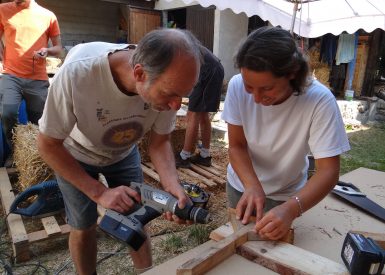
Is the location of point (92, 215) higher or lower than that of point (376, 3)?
lower

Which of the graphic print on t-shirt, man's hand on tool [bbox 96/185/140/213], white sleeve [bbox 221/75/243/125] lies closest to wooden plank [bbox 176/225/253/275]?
man's hand on tool [bbox 96/185/140/213]

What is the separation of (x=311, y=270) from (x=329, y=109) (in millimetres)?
752

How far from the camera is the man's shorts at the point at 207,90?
4043 millimetres

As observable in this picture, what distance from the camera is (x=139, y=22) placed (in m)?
10.8

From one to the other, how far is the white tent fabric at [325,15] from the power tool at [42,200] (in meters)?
3.84

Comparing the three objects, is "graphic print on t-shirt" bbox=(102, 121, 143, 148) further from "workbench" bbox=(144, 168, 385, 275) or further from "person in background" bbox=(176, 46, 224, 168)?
"person in background" bbox=(176, 46, 224, 168)

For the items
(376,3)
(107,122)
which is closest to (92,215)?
(107,122)

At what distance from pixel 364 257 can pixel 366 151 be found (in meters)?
5.69

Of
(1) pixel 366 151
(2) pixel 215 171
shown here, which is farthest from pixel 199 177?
(1) pixel 366 151

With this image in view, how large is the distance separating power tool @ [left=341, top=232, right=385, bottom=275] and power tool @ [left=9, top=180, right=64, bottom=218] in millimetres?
2496

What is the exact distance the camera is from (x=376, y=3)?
5691 mm

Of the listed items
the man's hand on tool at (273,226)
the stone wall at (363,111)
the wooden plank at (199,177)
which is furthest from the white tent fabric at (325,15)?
the man's hand on tool at (273,226)

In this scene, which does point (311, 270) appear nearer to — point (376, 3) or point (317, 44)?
point (376, 3)

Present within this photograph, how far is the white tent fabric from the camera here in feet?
18.1
